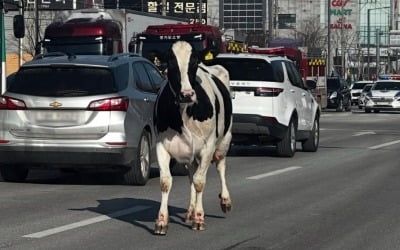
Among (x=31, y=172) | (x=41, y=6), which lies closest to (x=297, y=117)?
(x=31, y=172)

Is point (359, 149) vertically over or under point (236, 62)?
under

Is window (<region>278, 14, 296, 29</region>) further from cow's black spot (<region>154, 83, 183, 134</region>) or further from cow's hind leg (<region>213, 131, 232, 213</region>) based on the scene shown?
cow's black spot (<region>154, 83, 183, 134</region>)

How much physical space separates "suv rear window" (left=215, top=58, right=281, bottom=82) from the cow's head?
9.77 metres

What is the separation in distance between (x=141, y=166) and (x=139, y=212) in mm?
2664

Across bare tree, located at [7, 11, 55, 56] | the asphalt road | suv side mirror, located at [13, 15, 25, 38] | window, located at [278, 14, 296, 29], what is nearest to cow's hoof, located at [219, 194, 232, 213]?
the asphalt road

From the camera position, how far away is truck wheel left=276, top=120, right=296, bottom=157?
776 inches

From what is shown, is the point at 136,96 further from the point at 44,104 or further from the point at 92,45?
the point at 92,45

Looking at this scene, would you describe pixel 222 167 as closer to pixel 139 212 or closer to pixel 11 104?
pixel 139 212

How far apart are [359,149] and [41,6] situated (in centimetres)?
4635

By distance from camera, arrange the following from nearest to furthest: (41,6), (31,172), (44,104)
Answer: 1. (44,104)
2. (31,172)
3. (41,6)

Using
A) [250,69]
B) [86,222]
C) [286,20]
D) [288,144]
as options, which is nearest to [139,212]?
[86,222]

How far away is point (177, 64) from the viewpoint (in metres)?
9.62

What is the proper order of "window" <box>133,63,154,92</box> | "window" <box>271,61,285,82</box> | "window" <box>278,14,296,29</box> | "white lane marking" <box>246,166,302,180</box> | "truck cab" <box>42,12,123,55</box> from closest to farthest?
"window" <box>133,63,154,92</box>
"white lane marking" <box>246,166,302,180</box>
"window" <box>271,61,285,82</box>
"truck cab" <box>42,12,123,55</box>
"window" <box>278,14,296,29</box>

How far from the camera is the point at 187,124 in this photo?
32.7 ft
